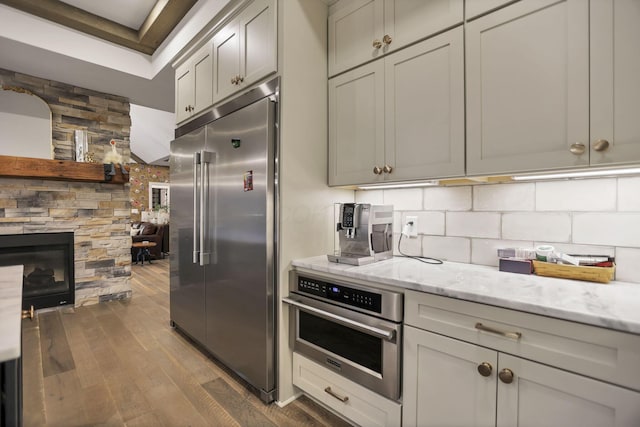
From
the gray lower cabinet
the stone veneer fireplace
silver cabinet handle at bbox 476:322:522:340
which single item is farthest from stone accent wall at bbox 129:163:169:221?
silver cabinet handle at bbox 476:322:522:340

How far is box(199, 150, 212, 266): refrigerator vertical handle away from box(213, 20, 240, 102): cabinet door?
476 millimetres

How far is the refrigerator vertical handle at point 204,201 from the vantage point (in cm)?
226

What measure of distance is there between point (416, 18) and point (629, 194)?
4.18 ft

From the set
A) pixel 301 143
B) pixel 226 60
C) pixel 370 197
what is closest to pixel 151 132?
pixel 226 60

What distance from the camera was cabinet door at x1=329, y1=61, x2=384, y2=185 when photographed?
1.80 m

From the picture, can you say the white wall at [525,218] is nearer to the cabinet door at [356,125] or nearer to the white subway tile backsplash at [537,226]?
the white subway tile backsplash at [537,226]

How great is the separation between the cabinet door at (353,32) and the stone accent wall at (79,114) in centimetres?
328

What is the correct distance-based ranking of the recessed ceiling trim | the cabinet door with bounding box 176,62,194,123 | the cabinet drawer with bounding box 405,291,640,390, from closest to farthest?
the cabinet drawer with bounding box 405,291,640,390, the recessed ceiling trim, the cabinet door with bounding box 176,62,194,123

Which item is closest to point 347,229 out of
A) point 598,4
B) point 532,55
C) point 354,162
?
point 354,162

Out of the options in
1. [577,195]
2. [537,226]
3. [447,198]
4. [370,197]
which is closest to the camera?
[577,195]

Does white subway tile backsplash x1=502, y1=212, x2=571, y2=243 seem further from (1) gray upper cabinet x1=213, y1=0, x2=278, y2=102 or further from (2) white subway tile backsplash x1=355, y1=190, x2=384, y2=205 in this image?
(1) gray upper cabinet x1=213, y1=0, x2=278, y2=102

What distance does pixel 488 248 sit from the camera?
1738 mm

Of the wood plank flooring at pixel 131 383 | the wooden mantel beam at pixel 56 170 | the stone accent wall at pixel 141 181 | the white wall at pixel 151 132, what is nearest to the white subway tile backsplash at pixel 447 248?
the wood plank flooring at pixel 131 383

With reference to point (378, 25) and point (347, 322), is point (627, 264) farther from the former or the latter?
point (378, 25)
